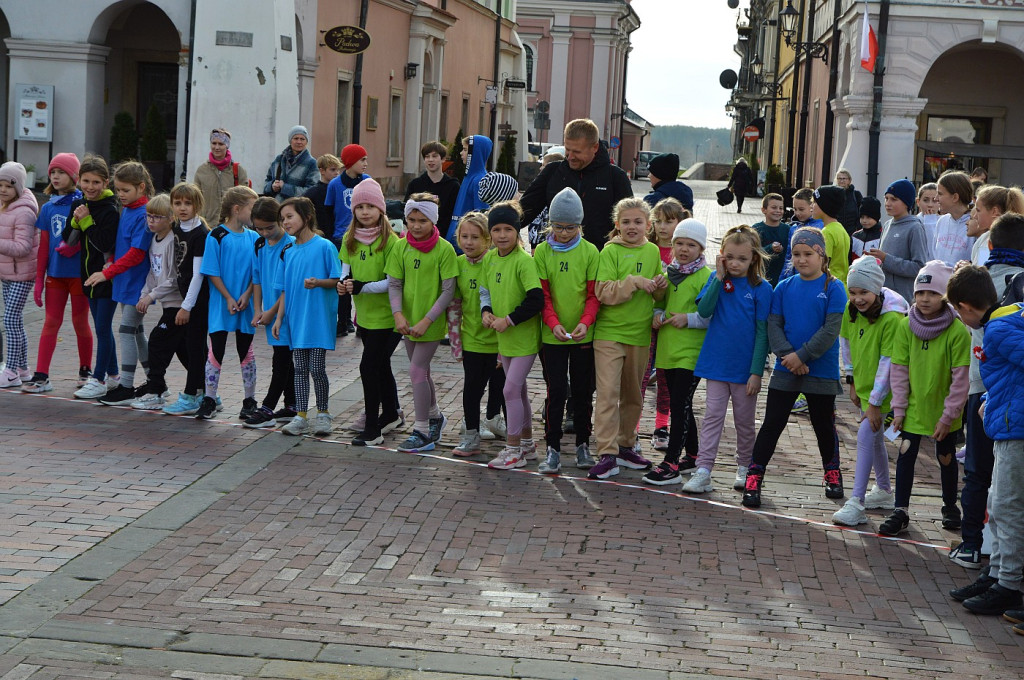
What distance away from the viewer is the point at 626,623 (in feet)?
17.8

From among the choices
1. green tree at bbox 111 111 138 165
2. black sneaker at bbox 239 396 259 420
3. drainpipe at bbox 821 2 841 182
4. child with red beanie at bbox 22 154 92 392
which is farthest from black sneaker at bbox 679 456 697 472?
drainpipe at bbox 821 2 841 182

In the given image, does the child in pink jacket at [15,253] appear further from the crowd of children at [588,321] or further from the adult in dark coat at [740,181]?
the adult in dark coat at [740,181]

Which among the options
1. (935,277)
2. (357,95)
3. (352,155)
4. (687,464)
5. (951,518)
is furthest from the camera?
(357,95)

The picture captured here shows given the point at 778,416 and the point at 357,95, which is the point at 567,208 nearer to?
the point at 778,416

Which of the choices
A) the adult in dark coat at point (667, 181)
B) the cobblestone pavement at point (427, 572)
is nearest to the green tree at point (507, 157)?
the adult in dark coat at point (667, 181)

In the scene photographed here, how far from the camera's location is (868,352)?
7.22 metres

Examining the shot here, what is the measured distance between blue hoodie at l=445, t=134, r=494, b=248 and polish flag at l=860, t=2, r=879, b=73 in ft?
47.2

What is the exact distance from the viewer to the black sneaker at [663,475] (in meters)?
7.75

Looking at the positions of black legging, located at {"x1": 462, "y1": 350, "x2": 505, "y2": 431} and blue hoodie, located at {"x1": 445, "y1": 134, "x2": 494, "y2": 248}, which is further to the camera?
blue hoodie, located at {"x1": 445, "y1": 134, "x2": 494, "y2": 248}

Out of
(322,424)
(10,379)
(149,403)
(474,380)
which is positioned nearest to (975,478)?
(474,380)

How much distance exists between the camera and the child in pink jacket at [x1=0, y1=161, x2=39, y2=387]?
369 inches

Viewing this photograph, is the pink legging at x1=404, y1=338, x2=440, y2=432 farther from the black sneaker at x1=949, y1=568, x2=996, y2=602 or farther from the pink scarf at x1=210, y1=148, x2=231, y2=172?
the pink scarf at x1=210, y1=148, x2=231, y2=172

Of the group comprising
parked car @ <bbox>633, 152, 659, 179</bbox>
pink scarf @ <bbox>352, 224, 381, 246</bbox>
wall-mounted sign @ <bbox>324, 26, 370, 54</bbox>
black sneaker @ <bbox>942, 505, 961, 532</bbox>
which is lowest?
black sneaker @ <bbox>942, 505, 961, 532</bbox>

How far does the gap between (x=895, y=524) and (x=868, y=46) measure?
18460 millimetres
